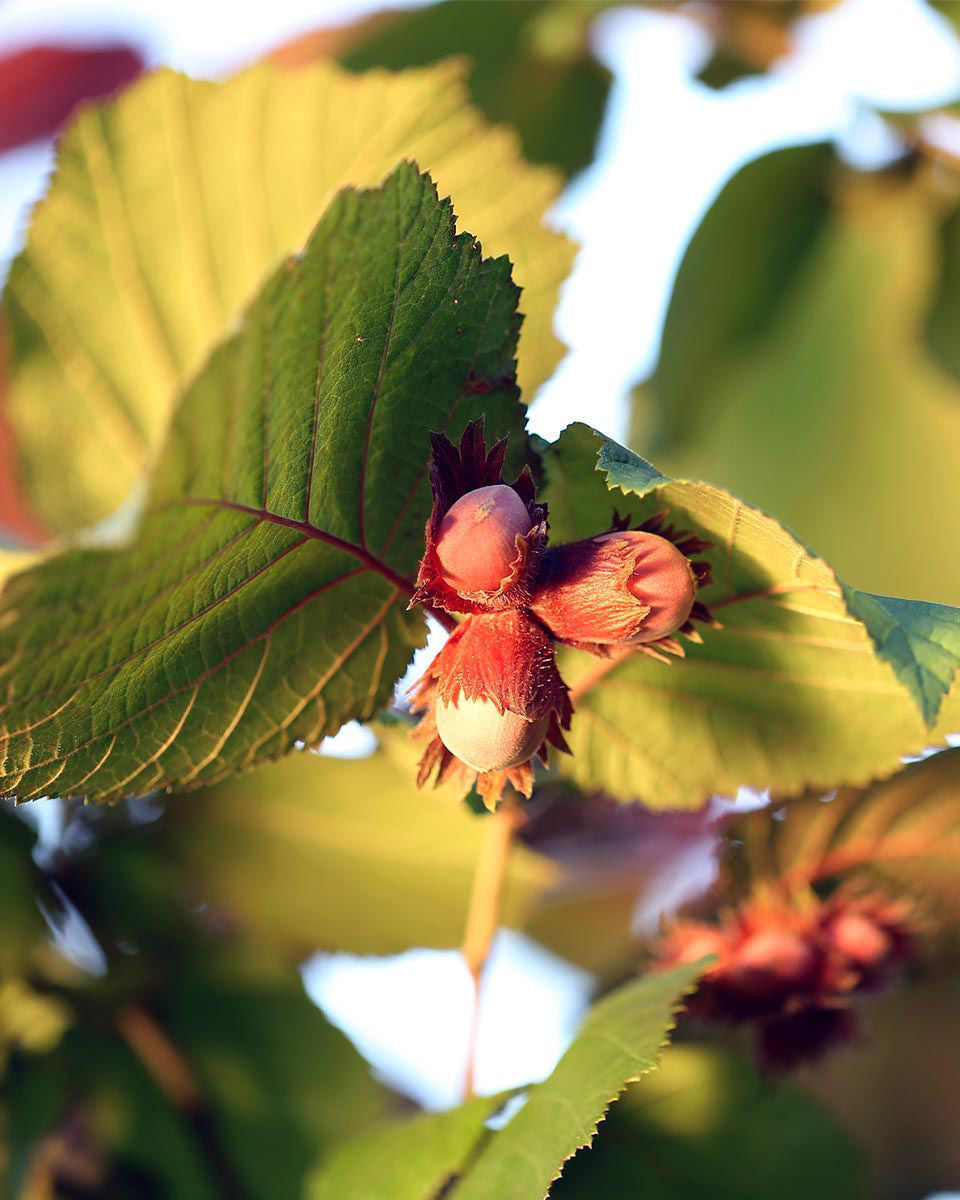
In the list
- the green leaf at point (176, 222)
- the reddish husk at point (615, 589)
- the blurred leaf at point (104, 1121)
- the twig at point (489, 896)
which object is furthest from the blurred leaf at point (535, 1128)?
the green leaf at point (176, 222)

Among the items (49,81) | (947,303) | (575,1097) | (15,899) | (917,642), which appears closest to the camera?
(917,642)

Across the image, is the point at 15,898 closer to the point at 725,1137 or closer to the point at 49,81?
the point at 725,1137

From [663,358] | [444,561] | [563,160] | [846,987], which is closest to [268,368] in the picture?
[444,561]

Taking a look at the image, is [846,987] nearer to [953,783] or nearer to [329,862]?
[953,783]

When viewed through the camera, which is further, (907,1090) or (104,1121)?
(907,1090)

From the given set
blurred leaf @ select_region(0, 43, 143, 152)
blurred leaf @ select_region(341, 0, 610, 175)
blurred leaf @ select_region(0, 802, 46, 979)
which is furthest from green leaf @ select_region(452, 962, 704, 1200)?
blurred leaf @ select_region(0, 43, 143, 152)

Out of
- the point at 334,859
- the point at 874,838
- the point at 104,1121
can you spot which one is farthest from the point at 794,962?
the point at 104,1121
